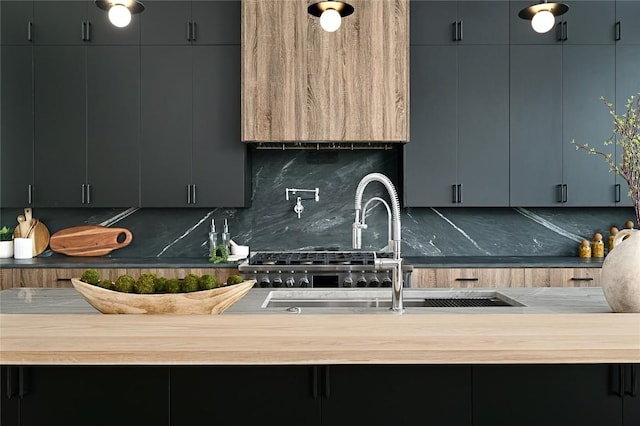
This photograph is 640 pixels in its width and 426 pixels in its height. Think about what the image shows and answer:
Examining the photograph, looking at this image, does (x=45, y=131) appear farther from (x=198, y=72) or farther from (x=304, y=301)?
(x=304, y=301)

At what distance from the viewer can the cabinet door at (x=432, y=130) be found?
4.05 m

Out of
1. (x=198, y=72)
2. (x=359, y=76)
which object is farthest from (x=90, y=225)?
(x=359, y=76)

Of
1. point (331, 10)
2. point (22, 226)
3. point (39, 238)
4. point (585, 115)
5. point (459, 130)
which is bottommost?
point (39, 238)

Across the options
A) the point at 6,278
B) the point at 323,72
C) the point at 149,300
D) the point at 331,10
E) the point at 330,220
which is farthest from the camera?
the point at 330,220

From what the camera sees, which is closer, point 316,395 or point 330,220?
point 316,395

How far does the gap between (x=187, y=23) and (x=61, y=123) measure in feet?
4.03

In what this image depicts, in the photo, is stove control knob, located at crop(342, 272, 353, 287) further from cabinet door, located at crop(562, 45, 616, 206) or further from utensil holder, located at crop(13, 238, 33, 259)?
utensil holder, located at crop(13, 238, 33, 259)

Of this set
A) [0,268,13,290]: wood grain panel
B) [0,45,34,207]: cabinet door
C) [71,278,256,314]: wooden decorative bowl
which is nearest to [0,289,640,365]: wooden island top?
[71,278,256,314]: wooden decorative bowl

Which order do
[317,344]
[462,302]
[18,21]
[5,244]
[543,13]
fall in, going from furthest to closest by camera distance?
[5,244]
[18,21]
[543,13]
[462,302]
[317,344]

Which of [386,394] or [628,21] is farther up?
[628,21]

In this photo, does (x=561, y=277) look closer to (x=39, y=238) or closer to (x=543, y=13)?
(x=543, y=13)

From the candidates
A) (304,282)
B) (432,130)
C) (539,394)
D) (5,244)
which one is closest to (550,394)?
(539,394)

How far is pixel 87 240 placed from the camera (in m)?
4.37

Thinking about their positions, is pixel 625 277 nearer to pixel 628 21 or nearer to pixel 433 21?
pixel 433 21
